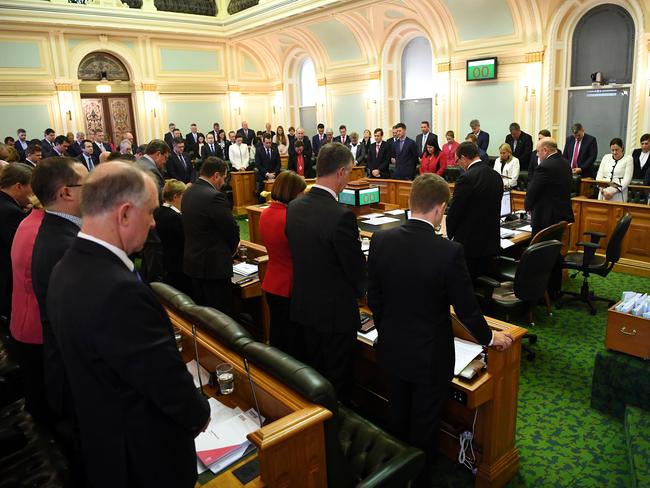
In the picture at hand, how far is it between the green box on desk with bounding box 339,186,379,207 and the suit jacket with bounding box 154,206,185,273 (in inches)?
87.1

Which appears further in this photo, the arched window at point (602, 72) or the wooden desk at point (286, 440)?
the arched window at point (602, 72)

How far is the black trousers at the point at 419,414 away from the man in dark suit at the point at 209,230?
1.78 m

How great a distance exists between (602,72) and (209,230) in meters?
8.63

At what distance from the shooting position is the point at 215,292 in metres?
3.89

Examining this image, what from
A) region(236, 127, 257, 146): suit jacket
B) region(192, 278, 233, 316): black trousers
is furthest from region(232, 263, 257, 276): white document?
region(236, 127, 257, 146): suit jacket

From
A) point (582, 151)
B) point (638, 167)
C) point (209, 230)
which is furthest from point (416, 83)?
point (209, 230)

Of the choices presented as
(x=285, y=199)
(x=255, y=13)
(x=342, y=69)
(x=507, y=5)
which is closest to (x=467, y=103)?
(x=507, y=5)

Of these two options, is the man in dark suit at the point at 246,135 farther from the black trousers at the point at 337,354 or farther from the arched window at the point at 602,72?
the black trousers at the point at 337,354

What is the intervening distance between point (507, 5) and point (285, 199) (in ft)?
27.6

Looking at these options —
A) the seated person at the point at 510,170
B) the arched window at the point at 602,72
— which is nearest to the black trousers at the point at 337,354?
the seated person at the point at 510,170

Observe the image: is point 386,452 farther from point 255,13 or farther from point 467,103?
point 255,13

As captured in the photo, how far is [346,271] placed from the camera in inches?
106

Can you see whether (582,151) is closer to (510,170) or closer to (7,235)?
(510,170)

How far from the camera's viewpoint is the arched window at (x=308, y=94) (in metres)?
15.9
